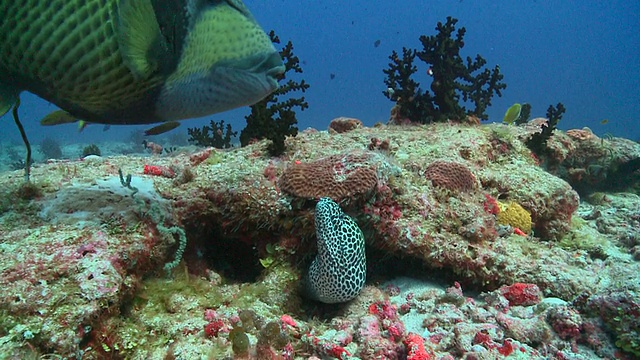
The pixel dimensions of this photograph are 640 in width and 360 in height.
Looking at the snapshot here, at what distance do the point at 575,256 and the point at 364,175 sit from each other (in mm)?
3077

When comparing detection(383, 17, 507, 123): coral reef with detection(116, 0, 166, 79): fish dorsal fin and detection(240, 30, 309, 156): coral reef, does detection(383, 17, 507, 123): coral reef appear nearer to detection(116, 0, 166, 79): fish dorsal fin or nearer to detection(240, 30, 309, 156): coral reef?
detection(240, 30, 309, 156): coral reef

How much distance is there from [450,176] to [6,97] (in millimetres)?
4692

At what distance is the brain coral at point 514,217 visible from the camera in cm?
509

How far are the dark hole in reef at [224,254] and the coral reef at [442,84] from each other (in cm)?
493

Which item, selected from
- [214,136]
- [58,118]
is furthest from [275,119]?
[214,136]

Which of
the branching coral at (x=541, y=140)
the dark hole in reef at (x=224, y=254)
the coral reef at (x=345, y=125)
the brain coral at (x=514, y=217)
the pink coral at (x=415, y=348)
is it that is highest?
the branching coral at (x=541, y=140)

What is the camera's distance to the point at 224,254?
4.75 meters

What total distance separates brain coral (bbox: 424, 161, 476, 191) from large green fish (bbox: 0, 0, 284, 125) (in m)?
3.51

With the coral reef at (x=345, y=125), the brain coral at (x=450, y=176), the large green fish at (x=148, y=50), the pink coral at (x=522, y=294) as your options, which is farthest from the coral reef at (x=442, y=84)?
the large green fish at (x=148, y=50)

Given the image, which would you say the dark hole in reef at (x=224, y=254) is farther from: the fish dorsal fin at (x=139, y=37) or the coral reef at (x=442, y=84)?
the coral reef at (x=442, y=84)

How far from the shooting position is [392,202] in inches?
171

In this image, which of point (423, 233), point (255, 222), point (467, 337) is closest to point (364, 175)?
point (423, 233)

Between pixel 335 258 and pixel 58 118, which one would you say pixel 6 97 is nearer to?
pixel 58 118

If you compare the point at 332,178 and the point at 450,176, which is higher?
the point at 450,176
